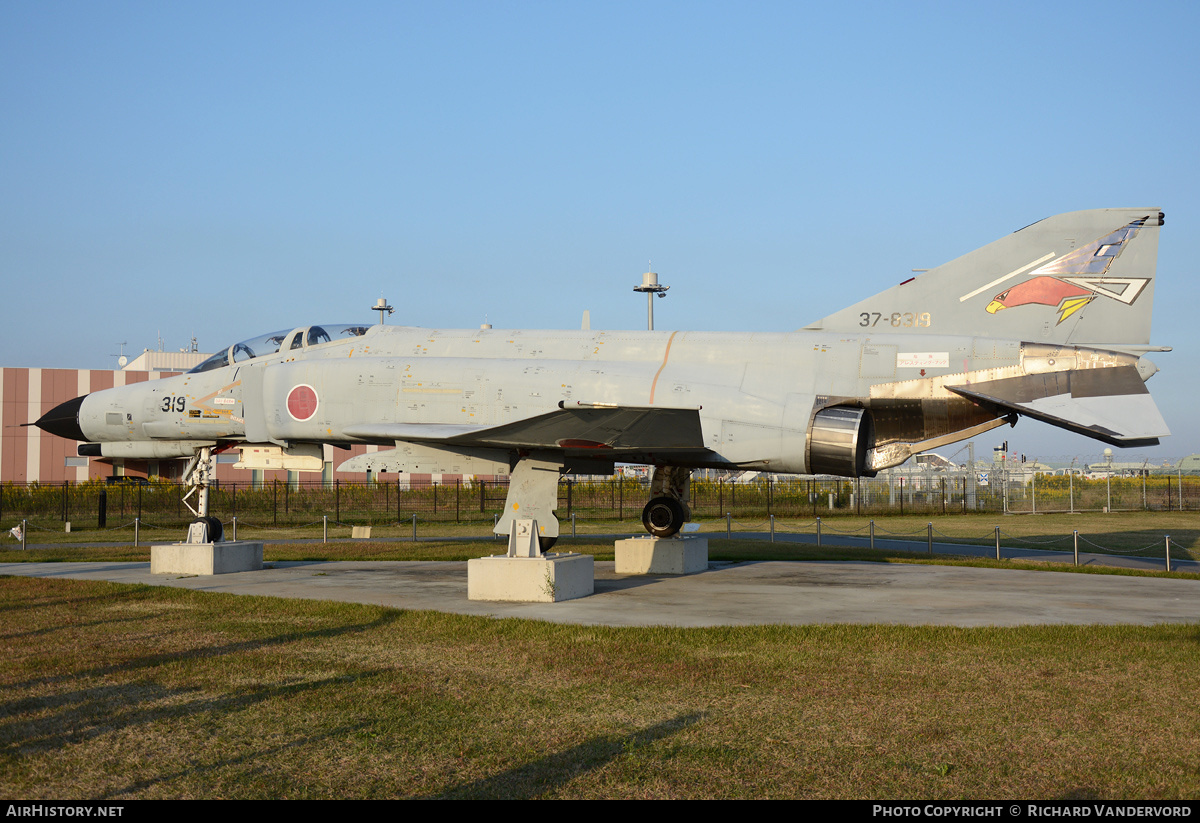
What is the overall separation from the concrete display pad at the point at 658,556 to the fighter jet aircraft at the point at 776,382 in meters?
1.90

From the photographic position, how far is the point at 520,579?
11.9m

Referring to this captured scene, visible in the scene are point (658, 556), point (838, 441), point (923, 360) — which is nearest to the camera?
point (838, 441)

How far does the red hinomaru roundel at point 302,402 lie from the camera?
14.0 m

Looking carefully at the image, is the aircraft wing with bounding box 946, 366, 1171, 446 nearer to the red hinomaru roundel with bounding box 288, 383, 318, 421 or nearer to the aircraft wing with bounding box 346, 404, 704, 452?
the aircraft wing with bounding box 346, 404, 704, 452

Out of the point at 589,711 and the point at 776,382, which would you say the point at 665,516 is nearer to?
the point at 776,382

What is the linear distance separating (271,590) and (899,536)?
20.0 m

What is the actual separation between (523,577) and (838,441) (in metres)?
4.53

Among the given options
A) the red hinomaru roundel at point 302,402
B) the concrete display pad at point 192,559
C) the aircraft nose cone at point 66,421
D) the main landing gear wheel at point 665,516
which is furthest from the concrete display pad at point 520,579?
the aircraft nose cone at point 66,421

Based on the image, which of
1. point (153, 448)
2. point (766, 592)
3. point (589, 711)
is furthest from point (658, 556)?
point (589, 711)

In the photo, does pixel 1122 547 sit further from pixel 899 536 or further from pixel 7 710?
pixel 7 710

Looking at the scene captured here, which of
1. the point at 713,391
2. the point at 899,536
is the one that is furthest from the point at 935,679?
the point at 899,536

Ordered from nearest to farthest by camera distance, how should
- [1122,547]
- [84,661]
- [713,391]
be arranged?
1. [84,661]
2. [713,391]
3. [1122,547]

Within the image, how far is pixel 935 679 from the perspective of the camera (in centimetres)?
719

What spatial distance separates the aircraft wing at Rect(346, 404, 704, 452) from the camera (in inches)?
473
